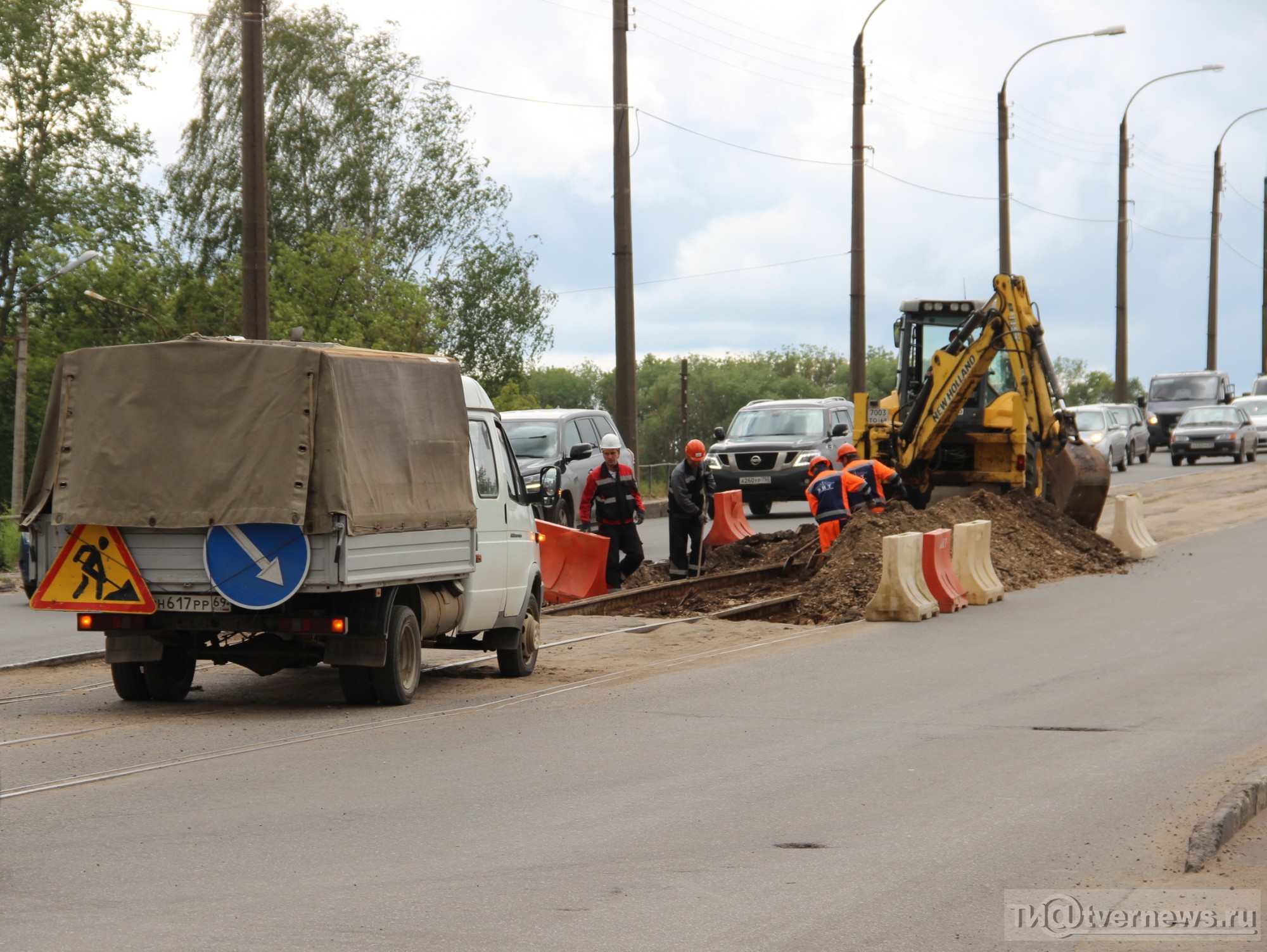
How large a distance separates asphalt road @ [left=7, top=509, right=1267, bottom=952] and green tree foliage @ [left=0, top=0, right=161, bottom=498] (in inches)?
1926

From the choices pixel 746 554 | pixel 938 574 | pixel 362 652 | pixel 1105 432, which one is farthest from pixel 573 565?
pixel 1105 432

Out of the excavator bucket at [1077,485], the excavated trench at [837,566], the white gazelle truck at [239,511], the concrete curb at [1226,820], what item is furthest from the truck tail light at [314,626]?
the excavator bucket at [1077,485]

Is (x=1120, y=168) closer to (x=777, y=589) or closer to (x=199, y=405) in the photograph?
(x=777, y=589)

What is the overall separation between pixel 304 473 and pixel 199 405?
3.11ft

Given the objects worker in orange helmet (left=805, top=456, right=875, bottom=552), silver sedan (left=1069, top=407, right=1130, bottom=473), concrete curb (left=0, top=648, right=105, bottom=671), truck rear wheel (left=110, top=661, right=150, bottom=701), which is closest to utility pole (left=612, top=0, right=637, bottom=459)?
worker in orange helmet (left=805, top=456, right=875, bottom=552)

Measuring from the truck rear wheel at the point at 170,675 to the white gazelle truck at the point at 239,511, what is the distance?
0.5 inches

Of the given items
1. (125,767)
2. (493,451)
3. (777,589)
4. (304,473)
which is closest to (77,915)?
(125,767)

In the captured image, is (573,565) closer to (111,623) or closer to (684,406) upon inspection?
(111,623)

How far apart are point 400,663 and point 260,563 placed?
1.25 meters

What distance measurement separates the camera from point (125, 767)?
27.1 ft

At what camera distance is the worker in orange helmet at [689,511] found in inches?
730

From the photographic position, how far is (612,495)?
17.4 metres

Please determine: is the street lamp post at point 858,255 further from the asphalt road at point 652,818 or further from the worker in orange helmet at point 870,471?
the asphalt road at point 652,818

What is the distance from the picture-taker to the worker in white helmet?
1736 centimetres
